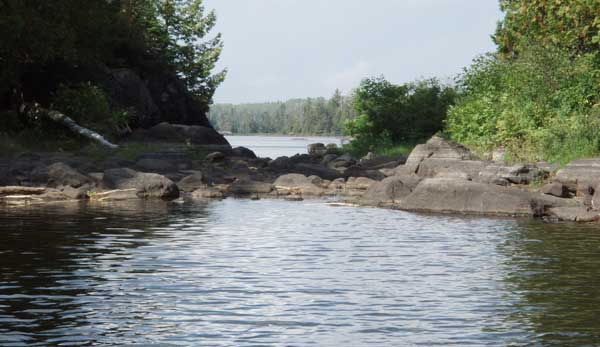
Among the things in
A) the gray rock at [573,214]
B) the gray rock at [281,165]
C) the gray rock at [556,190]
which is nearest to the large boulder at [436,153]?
the gray rock at [281,165]

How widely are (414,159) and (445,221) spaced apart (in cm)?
1360

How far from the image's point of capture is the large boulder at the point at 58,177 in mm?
29234

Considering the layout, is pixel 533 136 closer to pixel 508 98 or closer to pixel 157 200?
pixel 508 98

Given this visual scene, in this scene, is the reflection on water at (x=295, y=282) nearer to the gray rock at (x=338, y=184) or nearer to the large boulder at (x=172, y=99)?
the gray rock at (x=338, y=184)

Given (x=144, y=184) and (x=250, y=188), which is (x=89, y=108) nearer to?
(x=250, y=188)

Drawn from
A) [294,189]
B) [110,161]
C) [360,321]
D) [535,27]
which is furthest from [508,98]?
[360,321]

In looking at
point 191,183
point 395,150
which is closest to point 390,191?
point 191,183

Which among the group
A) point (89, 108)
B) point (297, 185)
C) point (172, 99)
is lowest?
point (297, 185)

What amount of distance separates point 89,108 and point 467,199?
2249 centimetres

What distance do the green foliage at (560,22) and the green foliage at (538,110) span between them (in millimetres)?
1188

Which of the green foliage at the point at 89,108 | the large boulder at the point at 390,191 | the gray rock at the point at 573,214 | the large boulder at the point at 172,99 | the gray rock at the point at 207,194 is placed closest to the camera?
the gray rock at the point at 573,214

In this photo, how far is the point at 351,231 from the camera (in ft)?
65.2

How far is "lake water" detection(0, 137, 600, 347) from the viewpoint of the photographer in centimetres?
960

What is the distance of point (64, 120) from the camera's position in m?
40.2
